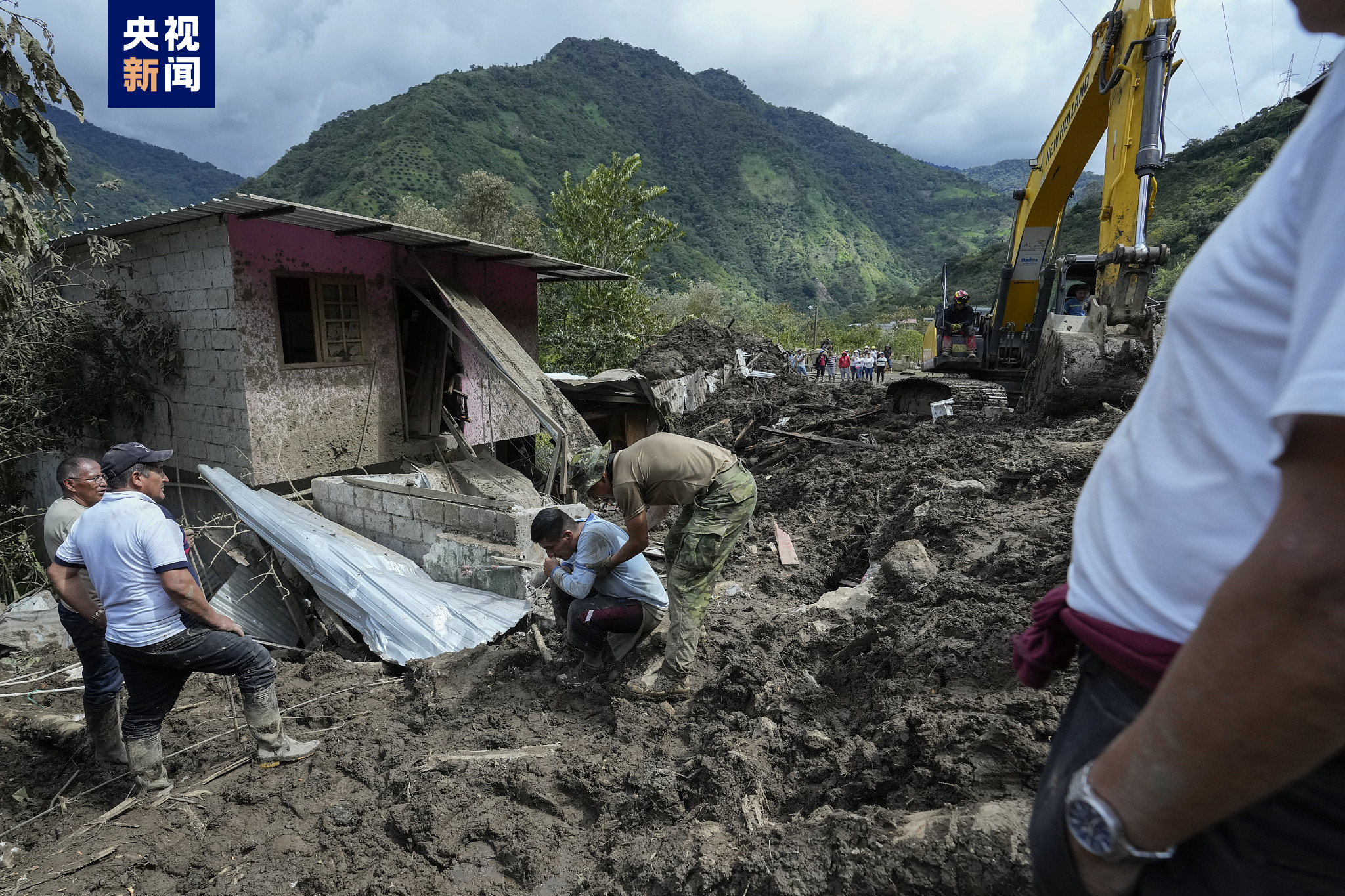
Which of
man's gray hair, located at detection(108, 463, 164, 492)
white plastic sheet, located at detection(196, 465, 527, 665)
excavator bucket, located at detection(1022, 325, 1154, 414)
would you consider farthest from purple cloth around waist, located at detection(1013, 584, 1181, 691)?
excavator bucket, located at detection(1022, 325, 1154, 414)

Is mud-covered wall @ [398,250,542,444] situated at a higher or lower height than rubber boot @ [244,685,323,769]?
higher

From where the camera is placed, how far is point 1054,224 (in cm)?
979

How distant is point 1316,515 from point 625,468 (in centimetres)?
355

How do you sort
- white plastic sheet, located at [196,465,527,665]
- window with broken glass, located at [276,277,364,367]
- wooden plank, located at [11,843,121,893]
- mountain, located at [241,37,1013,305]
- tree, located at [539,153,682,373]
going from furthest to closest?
1. mountain, located at [241,37,1013,305]
2. tree, located at [539,153,682,373]
3. window with broken glass, located at [276,277,364,367]
4. white plastic sheet, located at [196,465,527,665]
5. wooden plank, located at [11,843,121,893]

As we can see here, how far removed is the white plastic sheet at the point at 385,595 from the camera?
530cm

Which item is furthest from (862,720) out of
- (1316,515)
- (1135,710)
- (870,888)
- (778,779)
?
(1316,515)

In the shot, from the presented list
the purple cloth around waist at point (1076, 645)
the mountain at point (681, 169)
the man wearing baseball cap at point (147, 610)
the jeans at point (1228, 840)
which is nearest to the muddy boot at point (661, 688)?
the man wearing baseball cap at point (147, 610)

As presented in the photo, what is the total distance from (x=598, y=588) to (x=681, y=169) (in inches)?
4071

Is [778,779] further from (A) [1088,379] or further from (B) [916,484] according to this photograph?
(A) [1088,379]

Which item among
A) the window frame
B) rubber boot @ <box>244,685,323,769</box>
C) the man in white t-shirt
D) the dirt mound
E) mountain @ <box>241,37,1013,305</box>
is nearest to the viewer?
the man in white t-shirt

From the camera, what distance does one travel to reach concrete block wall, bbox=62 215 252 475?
23.9ft

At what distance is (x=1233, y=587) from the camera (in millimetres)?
632

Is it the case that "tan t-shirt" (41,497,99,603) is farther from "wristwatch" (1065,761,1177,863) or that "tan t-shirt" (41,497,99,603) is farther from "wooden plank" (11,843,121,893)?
"wristwatch" (1065,761,1177,863)

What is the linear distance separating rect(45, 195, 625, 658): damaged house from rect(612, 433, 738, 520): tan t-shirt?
2.04 m
